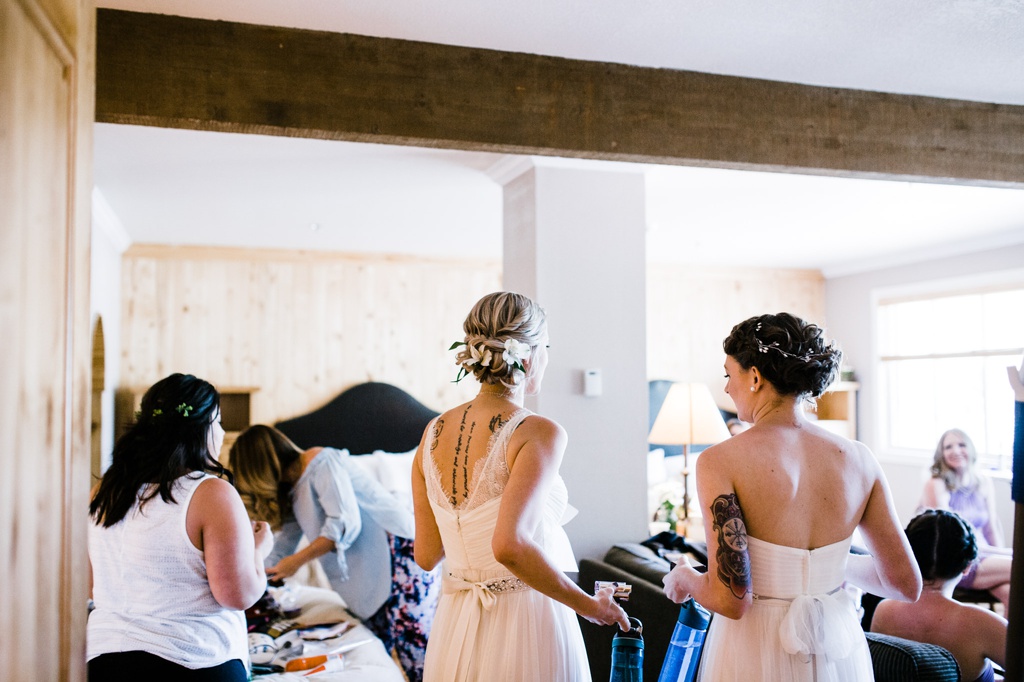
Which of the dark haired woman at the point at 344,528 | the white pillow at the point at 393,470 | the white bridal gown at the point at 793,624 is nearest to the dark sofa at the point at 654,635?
the white bridal gown at the point at 793,624

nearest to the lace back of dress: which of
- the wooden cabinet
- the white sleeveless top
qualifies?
the white sleeveless top

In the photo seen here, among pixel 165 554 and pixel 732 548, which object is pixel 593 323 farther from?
pixel 165 554

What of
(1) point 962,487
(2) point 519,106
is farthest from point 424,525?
(1) point 962,487

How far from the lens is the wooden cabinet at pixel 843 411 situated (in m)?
7.32

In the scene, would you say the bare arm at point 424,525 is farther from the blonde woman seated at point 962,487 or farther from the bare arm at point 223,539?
the blonde woman seated at point 962,487

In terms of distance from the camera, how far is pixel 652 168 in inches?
157

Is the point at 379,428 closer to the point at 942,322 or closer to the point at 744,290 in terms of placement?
the point at 744,290

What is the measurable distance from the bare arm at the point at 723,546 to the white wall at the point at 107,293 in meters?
3.93

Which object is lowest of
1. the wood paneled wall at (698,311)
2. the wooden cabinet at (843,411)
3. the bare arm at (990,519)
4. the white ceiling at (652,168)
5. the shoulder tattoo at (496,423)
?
the bare arm at (990,519)

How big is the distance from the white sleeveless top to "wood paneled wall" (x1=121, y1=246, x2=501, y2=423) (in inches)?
164

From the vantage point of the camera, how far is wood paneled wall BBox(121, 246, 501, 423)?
19.6ft

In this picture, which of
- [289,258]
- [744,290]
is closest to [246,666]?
[289,258]

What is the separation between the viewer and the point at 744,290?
7.40 meters

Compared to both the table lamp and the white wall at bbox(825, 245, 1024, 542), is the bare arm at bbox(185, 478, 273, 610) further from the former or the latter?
the white wall at bbox(825, 245, 1024, 542)
